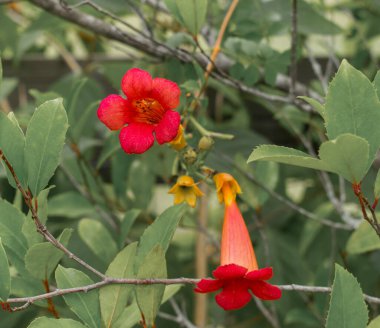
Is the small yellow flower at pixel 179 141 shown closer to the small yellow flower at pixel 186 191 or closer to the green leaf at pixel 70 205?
the small yellow flower at pixel 186 191

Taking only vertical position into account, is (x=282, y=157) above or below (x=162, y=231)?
above

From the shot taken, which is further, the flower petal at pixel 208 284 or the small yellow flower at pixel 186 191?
the small yellow flower at pixel 186 191

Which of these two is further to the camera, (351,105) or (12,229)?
(12,229)

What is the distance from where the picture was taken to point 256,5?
1168 mm

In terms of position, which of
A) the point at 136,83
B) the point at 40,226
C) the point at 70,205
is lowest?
the point at 70,205

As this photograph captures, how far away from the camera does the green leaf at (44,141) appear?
29.4 inches

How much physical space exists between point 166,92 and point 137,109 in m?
0.05

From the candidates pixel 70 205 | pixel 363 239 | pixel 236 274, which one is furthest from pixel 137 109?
pixel 70 205

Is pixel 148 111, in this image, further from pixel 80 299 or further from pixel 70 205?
pixel 70 205

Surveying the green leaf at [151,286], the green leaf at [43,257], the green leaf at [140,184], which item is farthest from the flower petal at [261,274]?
the green leaf at [140,184]

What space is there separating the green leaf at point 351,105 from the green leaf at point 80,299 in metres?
0.30

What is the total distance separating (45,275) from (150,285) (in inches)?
5.6

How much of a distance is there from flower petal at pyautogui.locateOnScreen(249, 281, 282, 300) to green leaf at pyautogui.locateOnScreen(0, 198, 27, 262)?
0.94 feet

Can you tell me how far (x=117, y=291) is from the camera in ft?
2.64
